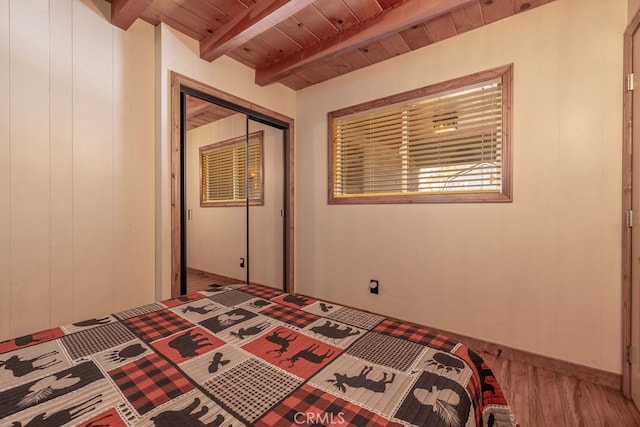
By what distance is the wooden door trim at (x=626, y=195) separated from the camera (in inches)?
65.8

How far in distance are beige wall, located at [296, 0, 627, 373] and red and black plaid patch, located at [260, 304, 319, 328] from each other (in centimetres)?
152

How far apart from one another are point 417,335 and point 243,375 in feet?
2.21

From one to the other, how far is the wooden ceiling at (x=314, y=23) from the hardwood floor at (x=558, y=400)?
245 cm

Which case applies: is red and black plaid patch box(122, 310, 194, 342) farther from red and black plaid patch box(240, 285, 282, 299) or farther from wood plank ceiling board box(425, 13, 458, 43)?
wood plank ceiling board box(425, 13, 458, 43)

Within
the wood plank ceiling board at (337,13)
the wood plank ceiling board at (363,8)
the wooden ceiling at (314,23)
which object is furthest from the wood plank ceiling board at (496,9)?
the wood plank ceiling board at (337,13)

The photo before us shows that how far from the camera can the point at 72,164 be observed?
6.17ft

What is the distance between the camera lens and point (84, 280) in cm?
194

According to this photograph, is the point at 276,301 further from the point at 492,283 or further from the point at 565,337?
the point at 565,337

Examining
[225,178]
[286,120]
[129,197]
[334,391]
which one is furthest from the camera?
[286,120]

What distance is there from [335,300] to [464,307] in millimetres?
1289

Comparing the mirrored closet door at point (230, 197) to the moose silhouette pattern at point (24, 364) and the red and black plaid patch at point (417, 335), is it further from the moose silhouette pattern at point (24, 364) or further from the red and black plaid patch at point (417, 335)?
the red and black plaid patch at point (417, 335)

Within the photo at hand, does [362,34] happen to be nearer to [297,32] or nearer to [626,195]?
[297,32]

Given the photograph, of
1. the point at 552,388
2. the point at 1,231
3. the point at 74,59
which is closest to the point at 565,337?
the point at 552,388

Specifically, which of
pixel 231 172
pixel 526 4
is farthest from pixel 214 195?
pixel 526 4
